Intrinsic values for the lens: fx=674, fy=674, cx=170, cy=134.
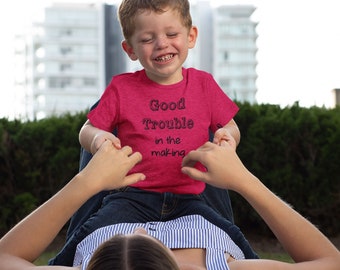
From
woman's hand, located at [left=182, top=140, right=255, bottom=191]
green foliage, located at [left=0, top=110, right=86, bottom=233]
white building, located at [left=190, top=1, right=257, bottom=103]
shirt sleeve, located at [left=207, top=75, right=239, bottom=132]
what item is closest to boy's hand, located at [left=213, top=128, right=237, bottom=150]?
woman's hand, located at [left=182, top=140, right=255, bottom=191]

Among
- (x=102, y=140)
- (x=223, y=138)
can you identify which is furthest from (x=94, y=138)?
(x=223, y=138)

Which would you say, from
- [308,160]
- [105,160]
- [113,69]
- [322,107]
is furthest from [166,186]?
[113,69]

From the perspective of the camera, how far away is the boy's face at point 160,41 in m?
2.74

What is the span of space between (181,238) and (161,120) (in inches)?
23.2

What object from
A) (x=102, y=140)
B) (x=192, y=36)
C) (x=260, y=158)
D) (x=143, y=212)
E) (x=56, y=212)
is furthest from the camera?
(x=260, y=158)

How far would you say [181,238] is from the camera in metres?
2.49

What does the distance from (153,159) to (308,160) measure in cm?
456

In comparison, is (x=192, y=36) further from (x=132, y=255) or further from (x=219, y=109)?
(x=132, y=255)

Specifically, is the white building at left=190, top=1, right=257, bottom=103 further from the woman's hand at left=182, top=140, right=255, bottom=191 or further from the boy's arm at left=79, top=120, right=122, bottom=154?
the woman's hand at left=182, top=140, right=255, bottom=191

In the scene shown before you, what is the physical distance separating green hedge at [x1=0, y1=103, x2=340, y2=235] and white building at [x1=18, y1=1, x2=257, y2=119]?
77302mm

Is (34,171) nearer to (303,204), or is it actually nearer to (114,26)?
(303,204)

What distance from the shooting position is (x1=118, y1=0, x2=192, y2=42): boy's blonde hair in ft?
8.93

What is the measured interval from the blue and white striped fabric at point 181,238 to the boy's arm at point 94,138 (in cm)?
32

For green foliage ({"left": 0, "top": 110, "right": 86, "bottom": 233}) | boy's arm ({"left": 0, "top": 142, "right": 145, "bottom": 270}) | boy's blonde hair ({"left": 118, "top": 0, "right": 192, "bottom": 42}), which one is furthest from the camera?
green foliage ({"left": 0, "top": 110, "right": 86, "bottom": 233})
